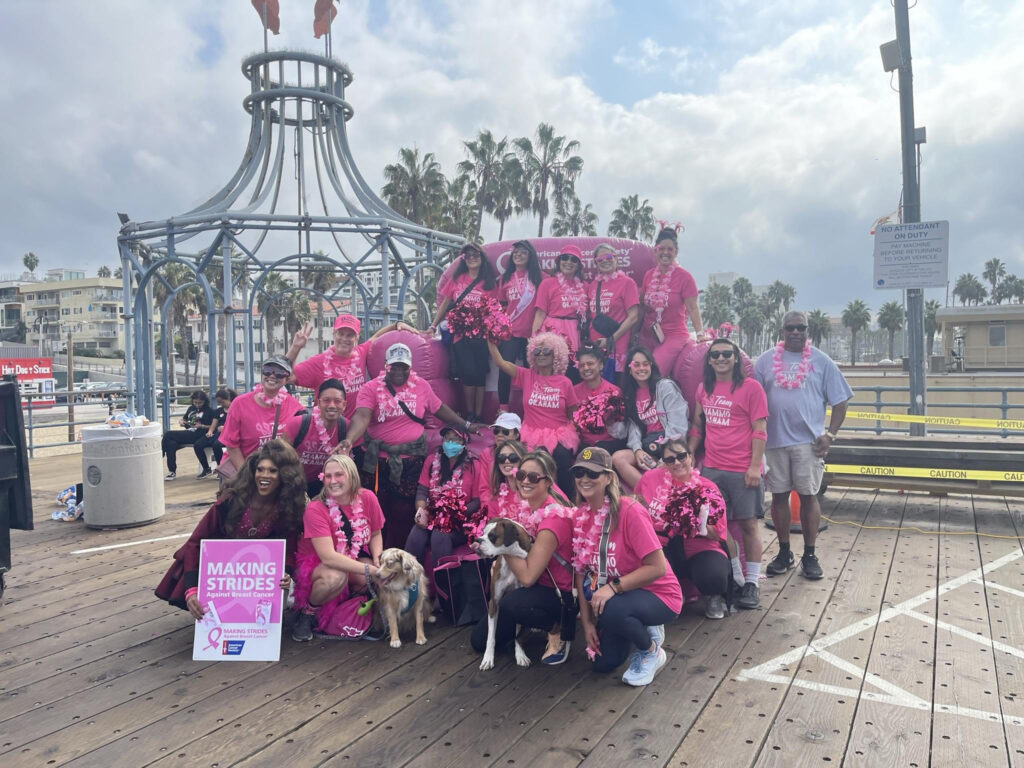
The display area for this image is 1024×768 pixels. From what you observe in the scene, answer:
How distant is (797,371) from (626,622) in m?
2.72

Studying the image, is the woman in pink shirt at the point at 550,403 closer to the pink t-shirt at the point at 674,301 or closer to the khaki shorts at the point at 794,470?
the pink t-shirt at the point at 674,301

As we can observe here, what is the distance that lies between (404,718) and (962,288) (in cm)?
10220

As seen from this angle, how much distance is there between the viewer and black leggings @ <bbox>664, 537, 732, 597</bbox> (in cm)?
453

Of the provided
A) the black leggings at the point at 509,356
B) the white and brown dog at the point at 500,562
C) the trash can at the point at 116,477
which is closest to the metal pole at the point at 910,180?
the black leggings at the point at 509,356

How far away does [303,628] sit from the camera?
14.1 ft

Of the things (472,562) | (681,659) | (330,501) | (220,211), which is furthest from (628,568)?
(220,211)

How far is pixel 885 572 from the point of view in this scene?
218 inches

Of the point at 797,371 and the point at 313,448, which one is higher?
the point at 797,371

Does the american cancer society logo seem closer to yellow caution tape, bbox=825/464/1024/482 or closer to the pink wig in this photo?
the pink wig

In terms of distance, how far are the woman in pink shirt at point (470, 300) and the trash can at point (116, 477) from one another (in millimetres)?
3301

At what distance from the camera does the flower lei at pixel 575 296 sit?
6270 millimetres

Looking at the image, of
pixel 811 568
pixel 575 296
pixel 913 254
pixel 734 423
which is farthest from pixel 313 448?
pixel 913 254

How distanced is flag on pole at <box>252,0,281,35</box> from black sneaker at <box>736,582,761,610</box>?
1178 centimetres

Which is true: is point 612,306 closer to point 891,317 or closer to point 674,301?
point 674,301
